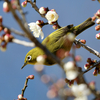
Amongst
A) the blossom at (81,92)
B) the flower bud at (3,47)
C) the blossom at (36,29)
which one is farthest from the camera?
the blossom at (36,29)

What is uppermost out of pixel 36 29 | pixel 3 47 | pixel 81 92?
pixel 36 29

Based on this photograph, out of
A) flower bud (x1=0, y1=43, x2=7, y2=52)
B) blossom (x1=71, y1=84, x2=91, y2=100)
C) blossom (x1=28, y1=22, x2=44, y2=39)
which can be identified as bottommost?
blossom (x1=71, y1=84, x2=91, y2=100)

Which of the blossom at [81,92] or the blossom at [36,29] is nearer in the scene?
the blossom at [81,92]

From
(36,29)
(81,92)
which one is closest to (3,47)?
(81,92)

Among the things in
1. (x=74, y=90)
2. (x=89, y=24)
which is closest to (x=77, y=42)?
(x=89, y=24)

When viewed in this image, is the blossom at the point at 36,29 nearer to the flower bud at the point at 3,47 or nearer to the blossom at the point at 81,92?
the flower bud at the point at 3,47

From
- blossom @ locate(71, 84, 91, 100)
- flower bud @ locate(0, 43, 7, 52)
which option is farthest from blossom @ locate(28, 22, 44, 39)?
blossom @ locate(71, 84, 91, 100)

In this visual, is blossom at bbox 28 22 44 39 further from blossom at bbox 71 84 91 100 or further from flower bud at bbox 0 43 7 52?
blossom at bbox 71 84 91 100

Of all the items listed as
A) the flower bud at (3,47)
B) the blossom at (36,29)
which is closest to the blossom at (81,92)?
the flower bud at (3,47)

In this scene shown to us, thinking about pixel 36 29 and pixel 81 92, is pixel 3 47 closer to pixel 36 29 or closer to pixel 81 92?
pixel 81 92

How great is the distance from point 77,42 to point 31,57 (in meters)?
1.67

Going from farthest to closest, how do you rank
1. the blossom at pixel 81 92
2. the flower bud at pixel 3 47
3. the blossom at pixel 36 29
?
the blossom at pixel 36 29 < the flower bud at pixel 3 47 < the blossom at pixel 81 92

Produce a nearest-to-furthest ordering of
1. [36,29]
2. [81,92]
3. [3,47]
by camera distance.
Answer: [81,92]
[3,47]
[36,29]

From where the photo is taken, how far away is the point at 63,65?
4.30ft
